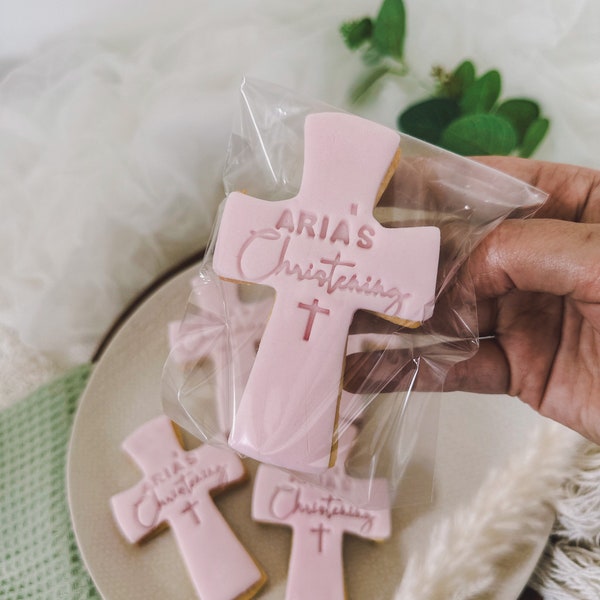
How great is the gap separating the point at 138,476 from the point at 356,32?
652mm

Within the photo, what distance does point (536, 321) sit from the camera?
2.21ft

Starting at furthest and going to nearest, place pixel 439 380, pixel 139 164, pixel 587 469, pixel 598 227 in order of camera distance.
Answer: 1. pixel 139 164
2. pixel 587 469
3. pixel 439 380
4. pixel 598 227

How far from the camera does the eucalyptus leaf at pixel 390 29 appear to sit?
84cm

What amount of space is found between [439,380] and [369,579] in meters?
0.26

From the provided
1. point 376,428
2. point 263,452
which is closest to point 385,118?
point 376,428

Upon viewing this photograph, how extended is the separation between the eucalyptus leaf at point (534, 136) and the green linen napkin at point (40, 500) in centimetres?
→ 64

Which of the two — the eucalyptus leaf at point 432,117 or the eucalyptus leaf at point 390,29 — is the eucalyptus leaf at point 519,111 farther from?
the eucalyptus leaf at point 390,29

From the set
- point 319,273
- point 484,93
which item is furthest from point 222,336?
point 484,93

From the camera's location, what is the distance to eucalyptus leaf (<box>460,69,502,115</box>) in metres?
0.81

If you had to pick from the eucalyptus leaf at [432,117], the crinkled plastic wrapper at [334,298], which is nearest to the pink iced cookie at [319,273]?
the crinkled plastic wrapper at [334,298]

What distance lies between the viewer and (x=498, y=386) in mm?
695

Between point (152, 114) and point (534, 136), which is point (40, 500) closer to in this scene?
point (152, 114)

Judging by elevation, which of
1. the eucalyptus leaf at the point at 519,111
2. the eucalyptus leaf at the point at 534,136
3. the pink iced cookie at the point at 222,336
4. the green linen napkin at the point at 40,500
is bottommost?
the green linen napkin at the point at 40,500

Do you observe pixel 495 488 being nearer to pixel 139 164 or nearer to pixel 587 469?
pixel 587 469
